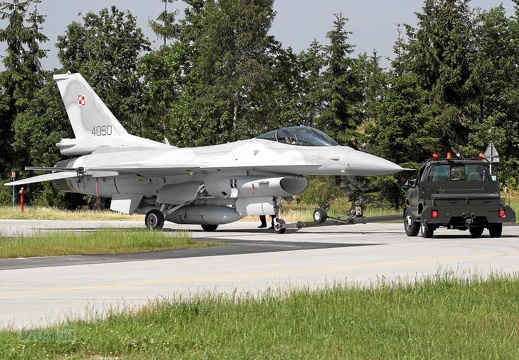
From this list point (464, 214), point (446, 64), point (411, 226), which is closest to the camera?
point (464, 214)

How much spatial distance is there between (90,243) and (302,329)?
12.3 m

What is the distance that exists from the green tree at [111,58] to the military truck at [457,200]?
37.3m

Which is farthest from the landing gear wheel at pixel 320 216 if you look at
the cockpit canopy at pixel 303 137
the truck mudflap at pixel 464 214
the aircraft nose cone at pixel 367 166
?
the truck mudflap at pixel 464 214

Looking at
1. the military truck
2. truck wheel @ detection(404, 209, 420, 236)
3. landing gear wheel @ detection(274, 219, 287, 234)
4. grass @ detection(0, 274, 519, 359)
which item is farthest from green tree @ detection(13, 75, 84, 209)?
grass @ detection(0, 274, 519, 359)

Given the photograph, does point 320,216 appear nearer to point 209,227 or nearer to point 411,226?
point 209,227

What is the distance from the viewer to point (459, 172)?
78.4 ft

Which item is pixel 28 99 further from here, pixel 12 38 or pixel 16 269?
pixel 16 269

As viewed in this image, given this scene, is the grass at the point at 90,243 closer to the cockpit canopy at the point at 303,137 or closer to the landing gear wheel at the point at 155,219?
the cockpit canopy at the point at 303,137

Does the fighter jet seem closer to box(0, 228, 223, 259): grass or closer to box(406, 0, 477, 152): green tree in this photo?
box(0, 228, 223, 259): grass

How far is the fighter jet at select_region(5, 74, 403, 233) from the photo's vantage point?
1058 inches

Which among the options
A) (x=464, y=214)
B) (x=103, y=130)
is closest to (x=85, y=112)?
(x=103, y=130)

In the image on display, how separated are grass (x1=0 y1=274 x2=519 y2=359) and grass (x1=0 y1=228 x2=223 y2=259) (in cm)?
877

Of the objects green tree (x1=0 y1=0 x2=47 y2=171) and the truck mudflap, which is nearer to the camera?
the truck mudflap

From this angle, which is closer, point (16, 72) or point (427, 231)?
point (427, 231)
